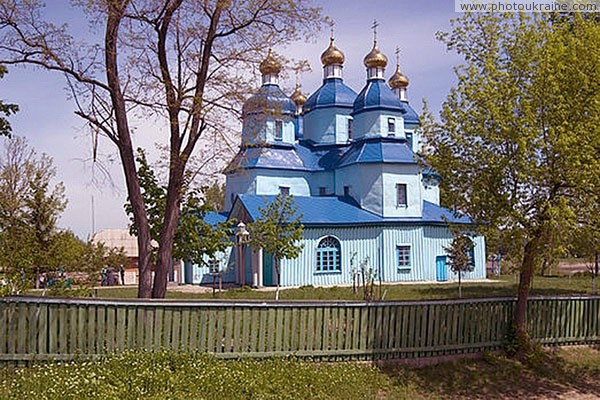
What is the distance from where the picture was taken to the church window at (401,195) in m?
29.7

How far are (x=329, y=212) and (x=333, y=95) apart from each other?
9.40 metres

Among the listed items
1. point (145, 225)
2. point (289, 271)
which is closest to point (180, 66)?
point (145, 225)

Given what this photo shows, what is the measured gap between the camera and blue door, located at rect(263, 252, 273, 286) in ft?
90.3

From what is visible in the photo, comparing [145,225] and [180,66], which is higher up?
→ [180,66]

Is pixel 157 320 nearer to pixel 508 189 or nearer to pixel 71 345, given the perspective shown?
pixel 71 345

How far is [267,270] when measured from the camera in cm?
2783

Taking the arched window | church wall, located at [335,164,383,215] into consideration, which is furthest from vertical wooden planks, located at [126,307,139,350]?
church wall, located at [335,164,383,215]

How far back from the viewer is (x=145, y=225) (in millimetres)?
11016

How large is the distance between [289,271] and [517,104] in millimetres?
17969

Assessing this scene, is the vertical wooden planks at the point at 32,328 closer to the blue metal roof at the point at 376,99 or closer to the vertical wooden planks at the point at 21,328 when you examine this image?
the vertical wooden planks at the point at 21,328

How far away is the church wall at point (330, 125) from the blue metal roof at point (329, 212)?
17.8 ft

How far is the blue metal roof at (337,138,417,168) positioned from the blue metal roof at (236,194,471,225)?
226cm

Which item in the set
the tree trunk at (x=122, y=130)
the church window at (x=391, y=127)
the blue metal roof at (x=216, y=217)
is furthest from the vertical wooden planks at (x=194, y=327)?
the church window at (x=391, y=127)

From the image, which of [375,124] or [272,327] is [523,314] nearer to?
[272,327]
